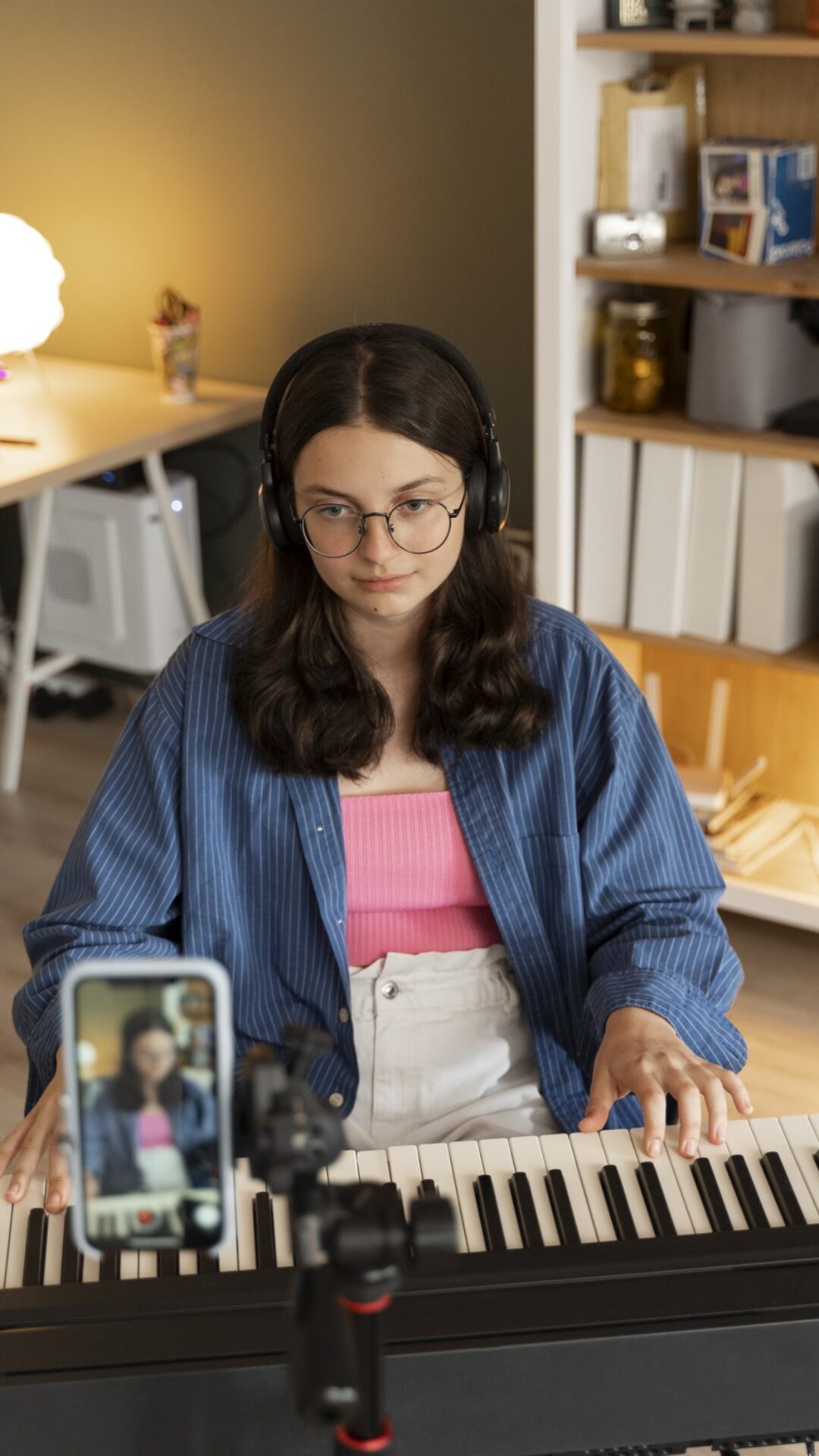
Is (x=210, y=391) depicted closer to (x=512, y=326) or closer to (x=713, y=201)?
(x=512, y=326)

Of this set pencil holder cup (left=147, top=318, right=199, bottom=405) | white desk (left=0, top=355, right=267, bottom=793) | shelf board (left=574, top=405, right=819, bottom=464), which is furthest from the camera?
pencil holder cup (left=147, top=318, right=199, bottom=405)

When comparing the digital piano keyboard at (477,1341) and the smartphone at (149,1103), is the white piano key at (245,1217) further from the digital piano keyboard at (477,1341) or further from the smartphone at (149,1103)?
the smartphone at (149,1103)

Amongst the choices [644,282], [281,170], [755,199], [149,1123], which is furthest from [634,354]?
[149,1123]

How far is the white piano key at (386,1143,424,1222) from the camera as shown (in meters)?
1.11

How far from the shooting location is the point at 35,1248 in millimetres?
1046

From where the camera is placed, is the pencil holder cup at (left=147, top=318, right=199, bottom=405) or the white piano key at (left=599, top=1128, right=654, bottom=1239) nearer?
the white piano key at (left=599, top=1128, right=654, bottom=1239)

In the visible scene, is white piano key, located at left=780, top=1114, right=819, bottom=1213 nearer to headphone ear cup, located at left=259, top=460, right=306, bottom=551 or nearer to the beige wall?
headphone ear cup, located at left=259, top=460, right=306, bottom=551

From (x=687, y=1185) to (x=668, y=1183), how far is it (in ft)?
0.04

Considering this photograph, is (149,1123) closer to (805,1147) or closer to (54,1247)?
(54,1247)

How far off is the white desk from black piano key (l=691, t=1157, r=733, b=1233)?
6.65 ft

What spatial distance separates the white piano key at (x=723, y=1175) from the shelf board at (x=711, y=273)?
4.88ft

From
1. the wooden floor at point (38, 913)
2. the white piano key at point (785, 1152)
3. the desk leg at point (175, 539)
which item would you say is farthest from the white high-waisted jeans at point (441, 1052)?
the desk leg at point (175, 539)

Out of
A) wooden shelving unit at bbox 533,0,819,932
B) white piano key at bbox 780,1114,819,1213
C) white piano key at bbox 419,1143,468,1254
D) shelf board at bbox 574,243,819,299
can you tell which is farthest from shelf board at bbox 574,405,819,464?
white piano key at bbox 419,1143,468,1254

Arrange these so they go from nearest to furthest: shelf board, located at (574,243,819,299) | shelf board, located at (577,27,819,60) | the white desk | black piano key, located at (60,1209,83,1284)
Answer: black piano key, located at (60,1209,83,1284) < shelf board, located at (577,27,819,60) < shelf board, located at (574,243,819,299) < the white desk
